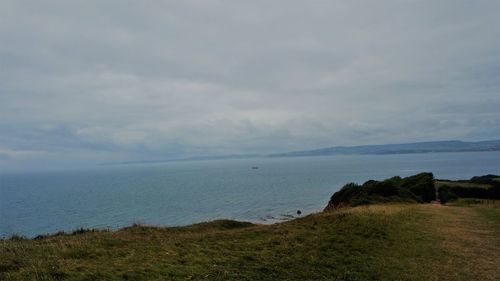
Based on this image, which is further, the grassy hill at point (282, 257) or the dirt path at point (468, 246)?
the dirt path at point (468, 246)

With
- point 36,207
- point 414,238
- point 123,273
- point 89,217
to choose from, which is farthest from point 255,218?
point 36,207

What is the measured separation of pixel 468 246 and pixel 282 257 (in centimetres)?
1040

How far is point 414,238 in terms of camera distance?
20.4m

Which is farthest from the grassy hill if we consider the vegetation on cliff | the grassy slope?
the vegetation on cliff

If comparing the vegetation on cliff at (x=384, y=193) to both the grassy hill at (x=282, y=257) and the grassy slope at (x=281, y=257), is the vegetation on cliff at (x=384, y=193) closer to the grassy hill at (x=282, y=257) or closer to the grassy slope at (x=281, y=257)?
the grassy hill at (x=282, y=257)

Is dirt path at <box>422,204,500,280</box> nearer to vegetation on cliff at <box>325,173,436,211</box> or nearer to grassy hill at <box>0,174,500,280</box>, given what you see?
grassy hill at <box>0,174,500,280</box>

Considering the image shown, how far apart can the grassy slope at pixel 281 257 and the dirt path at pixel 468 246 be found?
42 millimetres

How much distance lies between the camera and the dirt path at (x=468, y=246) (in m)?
13.8

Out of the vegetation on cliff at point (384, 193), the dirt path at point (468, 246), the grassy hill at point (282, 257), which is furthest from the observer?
the vegetation on cliff at point (384, 193)

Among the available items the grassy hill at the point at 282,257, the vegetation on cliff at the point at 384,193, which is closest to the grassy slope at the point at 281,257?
the grassy hill at the point at 282,257

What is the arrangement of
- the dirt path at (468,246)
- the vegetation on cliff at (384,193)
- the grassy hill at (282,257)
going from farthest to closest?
1. the vegetation on cliff at (384,193)
2. the dirt path at (468,246)
3. the grassy hill at (282,257)

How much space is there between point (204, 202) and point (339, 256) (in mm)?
74919

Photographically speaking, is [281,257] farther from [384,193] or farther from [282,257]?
[384,193]

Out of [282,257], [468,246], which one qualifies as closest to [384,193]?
[468,246]
